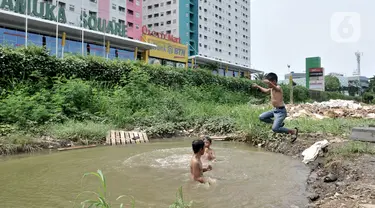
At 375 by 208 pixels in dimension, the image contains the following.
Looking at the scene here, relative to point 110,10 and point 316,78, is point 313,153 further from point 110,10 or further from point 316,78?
point 316,78

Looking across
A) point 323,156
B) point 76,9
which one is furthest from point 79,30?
point 323,156

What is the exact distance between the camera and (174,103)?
14.3m

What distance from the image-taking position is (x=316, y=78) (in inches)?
2142

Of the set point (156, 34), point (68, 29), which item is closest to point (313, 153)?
point (68, 29)

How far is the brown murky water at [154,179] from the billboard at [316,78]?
166ft

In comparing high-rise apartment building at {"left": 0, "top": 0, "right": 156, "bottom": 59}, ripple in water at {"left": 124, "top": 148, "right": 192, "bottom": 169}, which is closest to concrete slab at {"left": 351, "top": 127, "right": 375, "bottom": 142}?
ripple in water at {"left": 124, "top": 148, "right": 192, "bottom": 169}

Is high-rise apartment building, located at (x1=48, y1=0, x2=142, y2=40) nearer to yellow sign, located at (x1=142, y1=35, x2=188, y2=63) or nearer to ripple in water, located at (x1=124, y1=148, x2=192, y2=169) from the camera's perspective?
yellow sign, located at (x1=142, y1=35, x2=188, y2=63)

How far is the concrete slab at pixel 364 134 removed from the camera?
612 centimetres

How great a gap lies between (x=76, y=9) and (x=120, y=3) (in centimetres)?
912

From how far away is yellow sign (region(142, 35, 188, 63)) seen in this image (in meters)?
44.1

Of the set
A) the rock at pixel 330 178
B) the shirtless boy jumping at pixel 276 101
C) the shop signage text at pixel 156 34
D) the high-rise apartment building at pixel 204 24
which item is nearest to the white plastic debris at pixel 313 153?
the shirtless boy jumping at pixel 276 101

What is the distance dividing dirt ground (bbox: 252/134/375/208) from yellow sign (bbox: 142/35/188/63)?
1524 inches

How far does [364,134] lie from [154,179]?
437cm

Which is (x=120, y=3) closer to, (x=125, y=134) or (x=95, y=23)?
(x=95, y=23)
